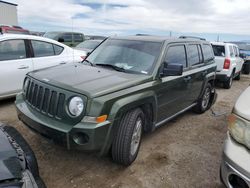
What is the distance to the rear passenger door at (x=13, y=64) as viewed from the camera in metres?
4.86

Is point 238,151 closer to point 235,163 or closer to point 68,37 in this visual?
point 235,163

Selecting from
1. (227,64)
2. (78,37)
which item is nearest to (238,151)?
(227,64)

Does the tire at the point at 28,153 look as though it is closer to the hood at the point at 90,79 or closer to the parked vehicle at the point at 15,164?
the parked vehicle at the point at 15,164

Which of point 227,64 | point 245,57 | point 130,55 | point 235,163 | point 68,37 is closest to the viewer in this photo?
point 235,163

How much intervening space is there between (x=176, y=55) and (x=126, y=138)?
6.22 feet

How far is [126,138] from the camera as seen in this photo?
111 inches

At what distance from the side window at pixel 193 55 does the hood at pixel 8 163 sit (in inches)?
138

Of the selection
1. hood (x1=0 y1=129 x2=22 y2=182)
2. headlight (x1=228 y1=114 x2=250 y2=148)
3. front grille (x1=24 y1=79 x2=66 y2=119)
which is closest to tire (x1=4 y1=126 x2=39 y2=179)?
hood (x1=0 y1=129 x2=22 y2=182)

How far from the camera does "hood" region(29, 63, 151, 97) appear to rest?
2621 mm

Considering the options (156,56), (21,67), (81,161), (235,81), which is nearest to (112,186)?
(81,161)

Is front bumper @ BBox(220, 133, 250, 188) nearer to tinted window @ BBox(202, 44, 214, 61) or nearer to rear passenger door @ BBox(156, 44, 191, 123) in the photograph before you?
rear passenger door @ BBox(156, 44, 191, 123)

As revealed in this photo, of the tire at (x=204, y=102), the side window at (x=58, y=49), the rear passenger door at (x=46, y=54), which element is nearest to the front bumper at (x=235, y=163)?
the tire at (x=204, y=102)

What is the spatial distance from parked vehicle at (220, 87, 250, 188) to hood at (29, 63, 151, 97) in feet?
4.30

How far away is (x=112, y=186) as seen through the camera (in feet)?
8.91
